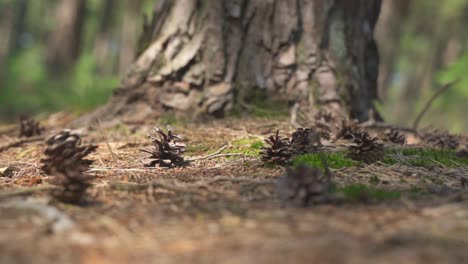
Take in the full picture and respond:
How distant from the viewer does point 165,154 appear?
2092mm

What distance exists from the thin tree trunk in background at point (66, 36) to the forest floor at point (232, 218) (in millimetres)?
6328

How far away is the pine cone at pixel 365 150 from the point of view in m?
2.09

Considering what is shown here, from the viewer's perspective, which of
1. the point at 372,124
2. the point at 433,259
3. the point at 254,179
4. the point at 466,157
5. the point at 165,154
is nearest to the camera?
the point at 433,259

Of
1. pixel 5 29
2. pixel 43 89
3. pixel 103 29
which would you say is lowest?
pixel 43 89

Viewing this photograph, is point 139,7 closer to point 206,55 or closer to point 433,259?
point 206,55

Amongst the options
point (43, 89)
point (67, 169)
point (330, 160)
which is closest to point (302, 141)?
point (330, 160)

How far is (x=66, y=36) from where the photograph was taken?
7926 millimetres

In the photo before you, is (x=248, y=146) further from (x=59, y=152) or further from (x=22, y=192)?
(x=22, y=192)

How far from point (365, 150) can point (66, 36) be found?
724 centimetres

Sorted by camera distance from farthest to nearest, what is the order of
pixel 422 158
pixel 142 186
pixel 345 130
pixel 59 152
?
pixel 345 130, pixel 422 158, pixel 59 152, pixel 142 186

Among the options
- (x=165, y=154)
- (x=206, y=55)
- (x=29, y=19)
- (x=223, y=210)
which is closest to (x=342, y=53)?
(x=206, y=55)

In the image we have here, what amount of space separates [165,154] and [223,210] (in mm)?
822

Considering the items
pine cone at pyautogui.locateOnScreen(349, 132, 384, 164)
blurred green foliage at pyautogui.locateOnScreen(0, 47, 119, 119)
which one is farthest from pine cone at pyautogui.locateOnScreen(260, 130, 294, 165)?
blurred green foliage at pyautogui.locateOnScreen(0, 47, 119, 119)

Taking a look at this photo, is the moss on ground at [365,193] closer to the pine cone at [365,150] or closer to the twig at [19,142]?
the pine cone at [365,150]
